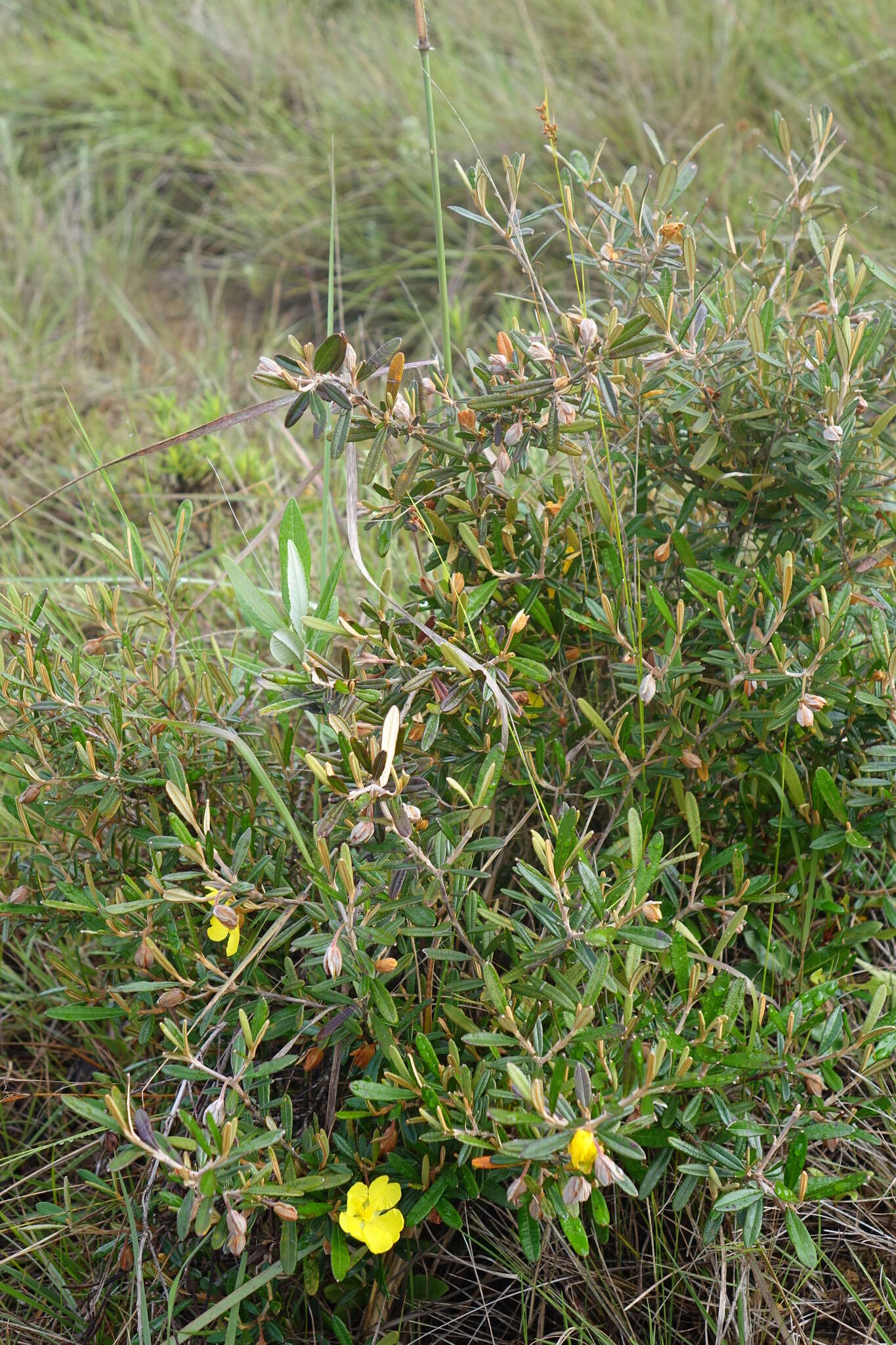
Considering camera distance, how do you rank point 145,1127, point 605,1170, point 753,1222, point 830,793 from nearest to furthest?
point 605,1170
point 145,1127
point 753,1222
point 830,793

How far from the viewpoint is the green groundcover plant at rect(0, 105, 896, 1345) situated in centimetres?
108

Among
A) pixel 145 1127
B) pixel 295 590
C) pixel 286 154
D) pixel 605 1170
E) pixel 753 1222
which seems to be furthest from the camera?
pixel 286 154

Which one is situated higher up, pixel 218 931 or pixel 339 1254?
pixel 218 931

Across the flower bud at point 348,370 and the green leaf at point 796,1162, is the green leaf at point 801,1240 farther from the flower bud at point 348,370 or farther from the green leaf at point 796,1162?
the flower bud at point 348,370

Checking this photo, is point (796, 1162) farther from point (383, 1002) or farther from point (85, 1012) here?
point (85, 1012)

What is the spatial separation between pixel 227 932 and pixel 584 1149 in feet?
1.47

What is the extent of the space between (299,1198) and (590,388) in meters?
0.90

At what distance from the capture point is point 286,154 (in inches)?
155

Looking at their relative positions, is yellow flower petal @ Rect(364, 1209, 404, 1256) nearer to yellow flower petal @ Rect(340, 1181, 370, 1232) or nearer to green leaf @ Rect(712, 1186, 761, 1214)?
yellow flower petal @ Rect(340, 1181, 370, 1232)

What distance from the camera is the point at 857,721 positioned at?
1394 mm

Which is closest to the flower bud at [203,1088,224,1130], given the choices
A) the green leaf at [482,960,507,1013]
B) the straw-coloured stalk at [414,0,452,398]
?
the green leaf at [482,960,507,1013]

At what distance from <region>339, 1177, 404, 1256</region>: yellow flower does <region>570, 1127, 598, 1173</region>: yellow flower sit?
0.95ft

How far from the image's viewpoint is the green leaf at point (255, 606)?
1174mm

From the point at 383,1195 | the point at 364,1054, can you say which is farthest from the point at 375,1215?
the point at 364,1054
